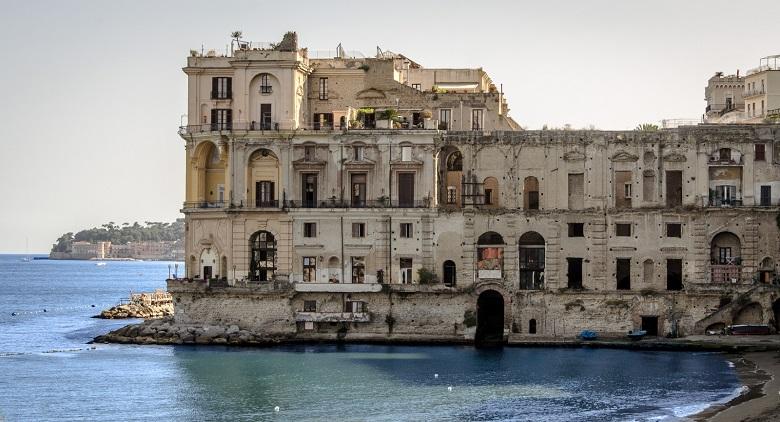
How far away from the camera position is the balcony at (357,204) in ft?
294

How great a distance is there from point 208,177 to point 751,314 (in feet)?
117

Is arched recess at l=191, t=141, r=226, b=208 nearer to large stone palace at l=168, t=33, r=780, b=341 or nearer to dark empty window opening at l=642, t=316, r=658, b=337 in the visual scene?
large stone palace at l=168, t=33, r=780, b=341

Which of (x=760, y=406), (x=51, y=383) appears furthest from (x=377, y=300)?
(x=760, y=406)

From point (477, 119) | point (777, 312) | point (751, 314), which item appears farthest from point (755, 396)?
point (477, 119)

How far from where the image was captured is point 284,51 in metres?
91.2

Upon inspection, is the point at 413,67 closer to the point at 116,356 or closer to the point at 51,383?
the point at 116,356

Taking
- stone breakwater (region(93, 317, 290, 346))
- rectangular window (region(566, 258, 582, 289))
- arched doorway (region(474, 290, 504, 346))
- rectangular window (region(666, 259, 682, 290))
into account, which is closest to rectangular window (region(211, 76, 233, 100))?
stone breakwater (region(93, 317, 290, 346))

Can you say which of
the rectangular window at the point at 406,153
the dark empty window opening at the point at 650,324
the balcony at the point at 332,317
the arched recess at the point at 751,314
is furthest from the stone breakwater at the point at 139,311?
the arched recess at the point at 751,314

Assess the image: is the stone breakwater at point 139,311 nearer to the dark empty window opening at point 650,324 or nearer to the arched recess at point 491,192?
the arched recess at point 491,192

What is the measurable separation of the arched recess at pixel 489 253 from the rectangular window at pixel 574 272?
4228 mm

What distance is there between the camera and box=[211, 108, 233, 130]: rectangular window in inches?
3610

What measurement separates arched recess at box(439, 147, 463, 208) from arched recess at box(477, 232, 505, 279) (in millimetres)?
3632

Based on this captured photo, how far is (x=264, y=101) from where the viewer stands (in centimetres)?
9138

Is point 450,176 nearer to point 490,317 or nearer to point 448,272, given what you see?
point 448,272
